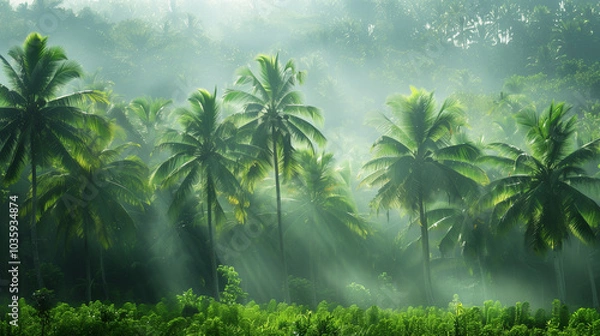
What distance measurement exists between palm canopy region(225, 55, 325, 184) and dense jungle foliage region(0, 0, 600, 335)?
0.24 feet

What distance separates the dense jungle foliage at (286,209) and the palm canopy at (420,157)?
66 mm

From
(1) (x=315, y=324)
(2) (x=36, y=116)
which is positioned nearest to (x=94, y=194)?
(2) (x=36, y=116)

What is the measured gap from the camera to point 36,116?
2520 cm

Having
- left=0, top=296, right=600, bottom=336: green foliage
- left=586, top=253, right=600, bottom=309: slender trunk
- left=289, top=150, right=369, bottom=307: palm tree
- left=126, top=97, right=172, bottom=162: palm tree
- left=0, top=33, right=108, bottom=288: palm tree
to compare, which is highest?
left=126, top=97, right=172, bottom=162: palm tree

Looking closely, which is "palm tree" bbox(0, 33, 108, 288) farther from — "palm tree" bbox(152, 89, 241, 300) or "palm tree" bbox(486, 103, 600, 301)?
"palm tree" bbox(486, 103, 600, 301)

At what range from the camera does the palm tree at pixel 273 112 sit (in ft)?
98.2

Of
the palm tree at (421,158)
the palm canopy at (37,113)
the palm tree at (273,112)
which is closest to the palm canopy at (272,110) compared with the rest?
the palm tree at (273,112)

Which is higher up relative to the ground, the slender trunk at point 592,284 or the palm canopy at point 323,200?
the palm canopy at point 323,200

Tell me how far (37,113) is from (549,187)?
20393 mm

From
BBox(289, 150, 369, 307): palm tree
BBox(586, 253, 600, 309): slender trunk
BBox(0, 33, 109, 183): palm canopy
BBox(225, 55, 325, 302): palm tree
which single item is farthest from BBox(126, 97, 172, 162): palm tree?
BBox(586, 253, 600, 309): slender trunk

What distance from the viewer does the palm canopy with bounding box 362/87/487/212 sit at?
2841 cm

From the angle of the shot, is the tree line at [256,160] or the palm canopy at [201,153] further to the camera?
the palm canopy at [201,153]

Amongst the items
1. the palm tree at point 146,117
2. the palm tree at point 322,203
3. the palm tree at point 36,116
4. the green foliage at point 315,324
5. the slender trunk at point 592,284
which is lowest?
the slender trunk at point 592,284

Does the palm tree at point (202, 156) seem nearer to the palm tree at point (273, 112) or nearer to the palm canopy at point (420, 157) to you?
the palm tree at point (273, 112)
